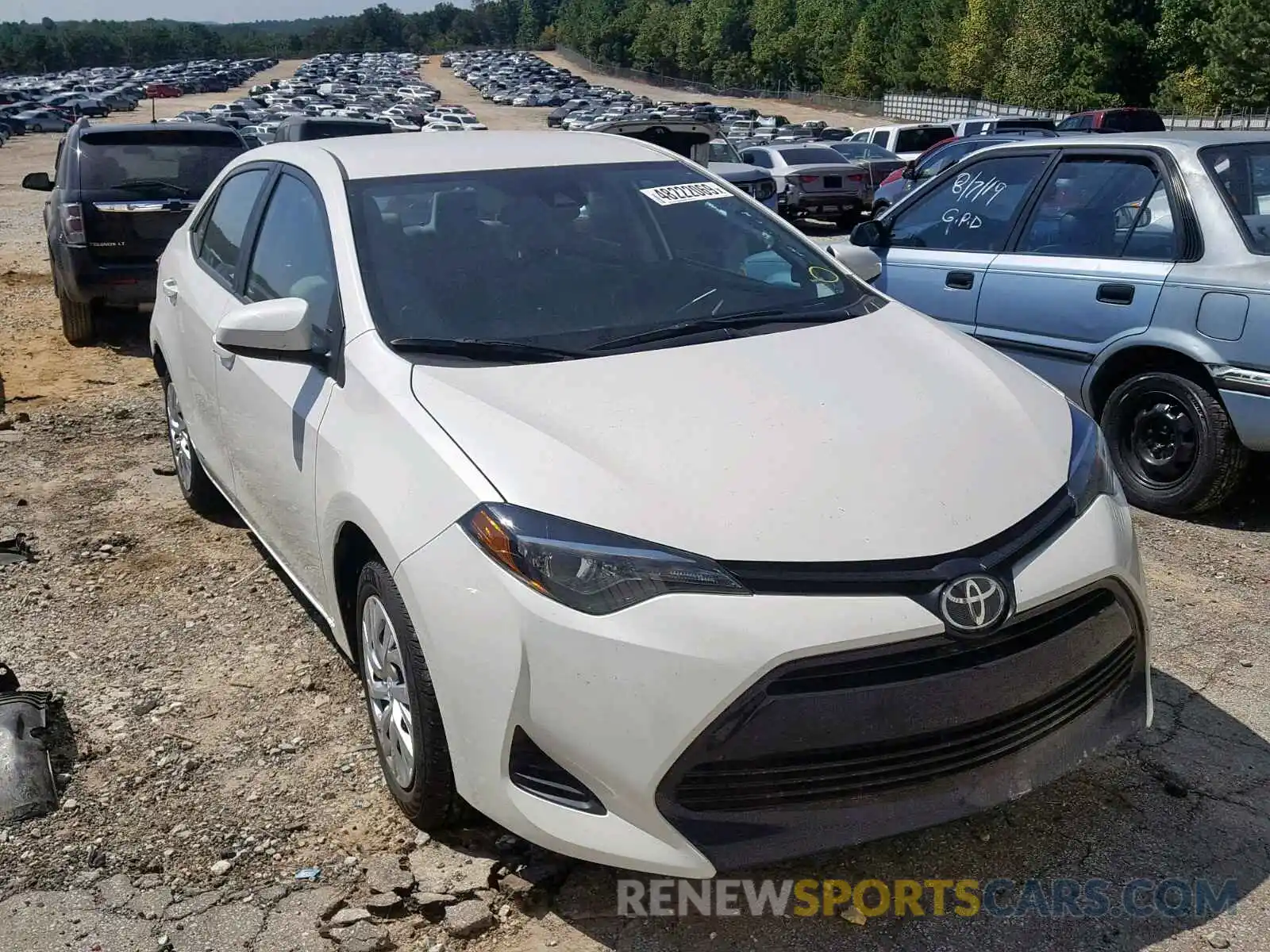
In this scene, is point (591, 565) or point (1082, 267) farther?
point (1082, 267)

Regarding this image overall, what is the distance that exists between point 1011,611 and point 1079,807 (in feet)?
3.00

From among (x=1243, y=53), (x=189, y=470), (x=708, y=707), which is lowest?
(x=189, y=470)

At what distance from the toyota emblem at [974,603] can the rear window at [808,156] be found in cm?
1668

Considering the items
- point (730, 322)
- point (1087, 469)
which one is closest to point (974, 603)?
point (1087, 469)

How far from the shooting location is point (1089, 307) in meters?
5.32

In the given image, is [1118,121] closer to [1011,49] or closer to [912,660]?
[912,660]

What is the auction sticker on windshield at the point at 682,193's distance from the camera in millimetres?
3980

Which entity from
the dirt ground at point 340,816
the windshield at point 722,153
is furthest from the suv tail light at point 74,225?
the windshield at point 722,153

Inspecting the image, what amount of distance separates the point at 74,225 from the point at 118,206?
34 centimetres

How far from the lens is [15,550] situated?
16.5 ft

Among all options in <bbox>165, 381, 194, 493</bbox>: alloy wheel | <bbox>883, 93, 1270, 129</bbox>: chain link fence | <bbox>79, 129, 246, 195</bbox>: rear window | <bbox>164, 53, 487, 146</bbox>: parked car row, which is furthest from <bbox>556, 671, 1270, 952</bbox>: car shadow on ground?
<bbox>883, 93, 1270, 129</bbox>: chain link fence

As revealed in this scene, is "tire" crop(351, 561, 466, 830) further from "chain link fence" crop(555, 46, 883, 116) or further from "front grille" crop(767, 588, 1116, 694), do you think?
"chain link fence" crop(555, 46, 883, 116)

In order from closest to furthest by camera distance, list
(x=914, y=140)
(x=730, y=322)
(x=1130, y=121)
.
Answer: (x=730, y=322) < (x=1130, y=121) < (x=914, y=140)

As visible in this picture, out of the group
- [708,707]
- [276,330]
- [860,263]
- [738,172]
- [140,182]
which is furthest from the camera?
[738,172]
